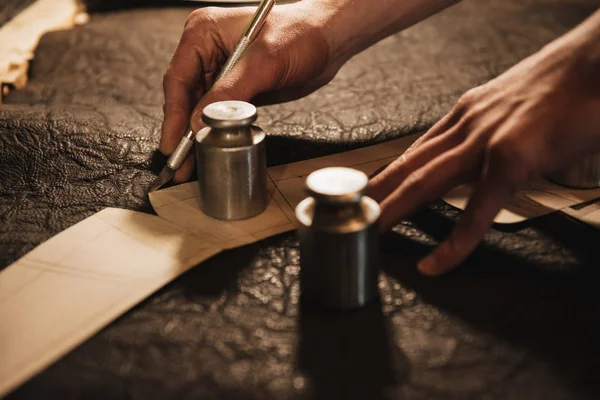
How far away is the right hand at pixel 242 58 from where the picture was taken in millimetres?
1104

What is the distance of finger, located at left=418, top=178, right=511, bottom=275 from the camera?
0.79 meters

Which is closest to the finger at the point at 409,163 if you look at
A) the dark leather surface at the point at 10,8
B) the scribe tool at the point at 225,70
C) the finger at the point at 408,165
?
the finger at the point at 408,165

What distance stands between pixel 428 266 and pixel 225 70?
48 centimetres

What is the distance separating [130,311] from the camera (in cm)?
79

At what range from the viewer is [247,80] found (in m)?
1.08

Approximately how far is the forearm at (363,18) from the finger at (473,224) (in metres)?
0.54

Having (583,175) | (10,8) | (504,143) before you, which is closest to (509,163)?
(504,143)

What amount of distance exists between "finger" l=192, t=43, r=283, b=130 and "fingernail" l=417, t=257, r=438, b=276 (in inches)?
16.2

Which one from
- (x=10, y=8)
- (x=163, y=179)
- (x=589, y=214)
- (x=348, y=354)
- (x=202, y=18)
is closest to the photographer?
(x=348, y=354)

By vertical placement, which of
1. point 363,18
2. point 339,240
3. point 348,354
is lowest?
point 348,354

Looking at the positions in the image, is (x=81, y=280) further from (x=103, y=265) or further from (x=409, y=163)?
(x=409, y=163)

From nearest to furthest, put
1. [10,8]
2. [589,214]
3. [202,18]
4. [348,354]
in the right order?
1. [348,354]
2. [589,214]
3. [202,18]
4. [10,8]

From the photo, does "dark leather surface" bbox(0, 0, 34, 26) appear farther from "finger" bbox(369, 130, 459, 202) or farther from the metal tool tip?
"finger" bbox(369, 130, 459, 202)

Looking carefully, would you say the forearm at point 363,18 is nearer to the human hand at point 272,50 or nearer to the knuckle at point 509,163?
the human hand at point 272,50
